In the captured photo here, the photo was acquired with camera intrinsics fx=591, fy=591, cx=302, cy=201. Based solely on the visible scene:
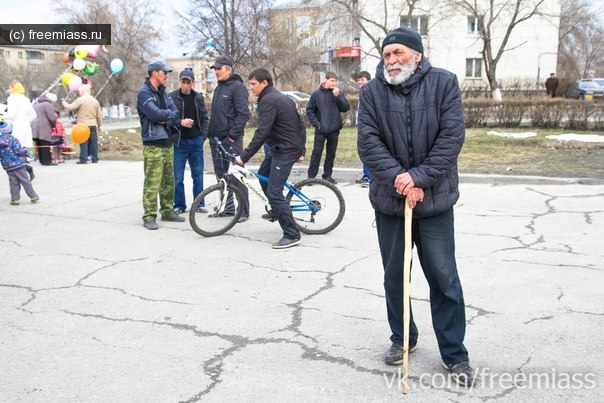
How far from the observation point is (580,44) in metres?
59.2

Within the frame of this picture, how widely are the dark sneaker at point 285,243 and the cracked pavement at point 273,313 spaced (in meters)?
0.16

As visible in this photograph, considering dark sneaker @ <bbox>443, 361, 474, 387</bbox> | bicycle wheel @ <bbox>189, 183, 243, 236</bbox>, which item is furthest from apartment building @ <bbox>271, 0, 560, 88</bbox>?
dark sneaker @ <bbox>443, 361, 474, 387</bbox>

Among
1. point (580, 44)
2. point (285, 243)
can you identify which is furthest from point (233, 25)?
point (580, 44)

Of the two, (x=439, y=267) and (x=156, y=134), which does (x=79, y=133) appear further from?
(x=439, y=267)

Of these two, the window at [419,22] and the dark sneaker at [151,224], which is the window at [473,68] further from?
the dark sneaker at [151,224]

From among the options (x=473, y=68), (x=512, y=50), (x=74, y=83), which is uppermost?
(x=512, y=50)

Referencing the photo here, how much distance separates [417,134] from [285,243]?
11.2 ft

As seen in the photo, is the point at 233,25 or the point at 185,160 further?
the point at 233,25

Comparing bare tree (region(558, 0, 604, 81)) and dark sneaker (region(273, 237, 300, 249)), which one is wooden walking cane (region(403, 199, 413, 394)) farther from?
bare tree (region(558, 0, 604, 81))

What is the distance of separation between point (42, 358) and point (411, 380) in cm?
238

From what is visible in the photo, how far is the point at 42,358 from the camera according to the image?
12.7ft

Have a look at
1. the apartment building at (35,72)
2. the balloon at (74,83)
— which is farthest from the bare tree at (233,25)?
the apartment building at (35,72)

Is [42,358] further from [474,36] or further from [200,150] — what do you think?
[474,36]

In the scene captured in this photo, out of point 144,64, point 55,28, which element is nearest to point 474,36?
point 144,64
